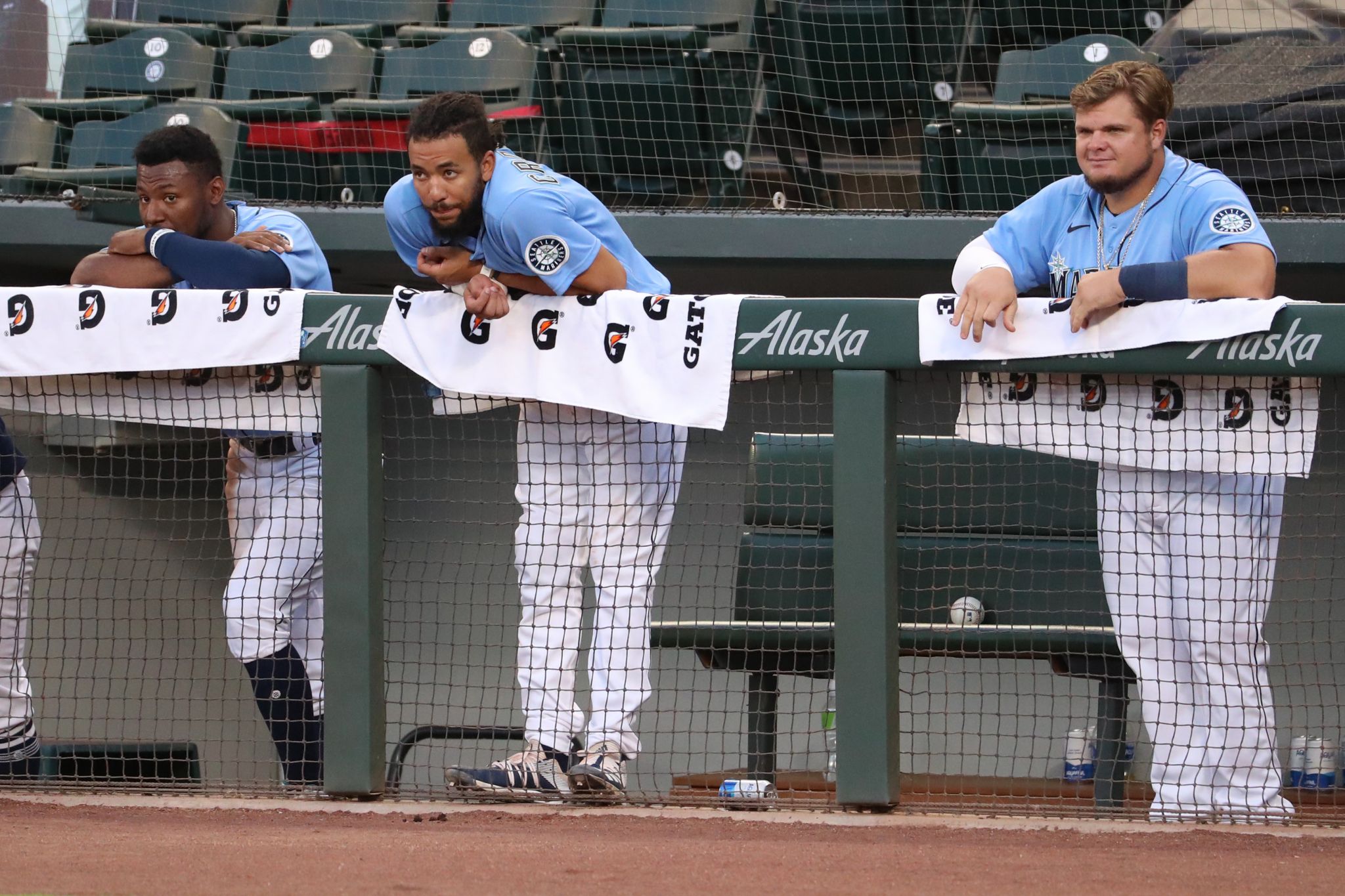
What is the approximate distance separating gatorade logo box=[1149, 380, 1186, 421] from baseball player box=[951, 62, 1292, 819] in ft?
0.44

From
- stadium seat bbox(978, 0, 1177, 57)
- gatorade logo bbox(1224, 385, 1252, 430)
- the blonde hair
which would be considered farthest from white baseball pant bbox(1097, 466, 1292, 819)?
stadium seat bbox(978, 0, 1177, 57)

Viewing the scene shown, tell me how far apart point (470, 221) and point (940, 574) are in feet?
5.66

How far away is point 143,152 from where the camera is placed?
3859mm

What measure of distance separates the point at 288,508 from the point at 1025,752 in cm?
313

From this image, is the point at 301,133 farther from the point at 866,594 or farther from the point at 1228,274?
the point at 1228,274

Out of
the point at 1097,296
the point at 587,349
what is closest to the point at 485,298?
the point at 587,349

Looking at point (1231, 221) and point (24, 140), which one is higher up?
point (24, 140)

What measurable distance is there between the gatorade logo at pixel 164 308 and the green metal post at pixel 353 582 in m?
0.39

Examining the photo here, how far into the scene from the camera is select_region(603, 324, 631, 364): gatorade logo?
3.12 m

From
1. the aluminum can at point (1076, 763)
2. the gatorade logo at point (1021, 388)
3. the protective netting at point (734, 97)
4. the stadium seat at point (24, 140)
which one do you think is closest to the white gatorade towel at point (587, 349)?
the gatorade logo at point (1021, 388)

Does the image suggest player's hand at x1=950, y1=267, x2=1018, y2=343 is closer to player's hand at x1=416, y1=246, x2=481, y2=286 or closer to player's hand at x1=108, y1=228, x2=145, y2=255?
player's hand at x1=416, y1=246, x2=481, y2=286

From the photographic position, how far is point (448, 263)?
10.7 ft

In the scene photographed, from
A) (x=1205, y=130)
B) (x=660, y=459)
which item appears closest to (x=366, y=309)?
(x=660, y=459)

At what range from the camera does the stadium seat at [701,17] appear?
6.21 meters
